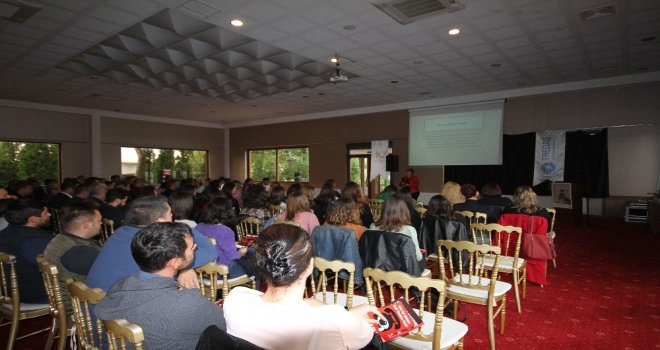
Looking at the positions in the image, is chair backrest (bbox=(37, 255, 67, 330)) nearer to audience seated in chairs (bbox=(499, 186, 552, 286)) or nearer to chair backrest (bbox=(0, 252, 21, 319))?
chair backrest (bbox=(0, 252, 21, 319))

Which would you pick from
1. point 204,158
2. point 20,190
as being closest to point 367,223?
point 20,190

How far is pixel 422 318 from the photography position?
2.02 meters

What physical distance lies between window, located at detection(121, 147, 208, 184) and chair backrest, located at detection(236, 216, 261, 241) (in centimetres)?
1007

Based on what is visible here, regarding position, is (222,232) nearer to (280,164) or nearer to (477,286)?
(477,286)

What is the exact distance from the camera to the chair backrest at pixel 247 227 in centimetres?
425

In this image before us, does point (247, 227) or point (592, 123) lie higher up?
point (592, 123)

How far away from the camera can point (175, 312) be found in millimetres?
1363

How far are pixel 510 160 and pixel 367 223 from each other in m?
6.18

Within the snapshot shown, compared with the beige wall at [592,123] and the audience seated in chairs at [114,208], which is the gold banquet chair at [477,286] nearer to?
the audience seated in chairs at [114,208]

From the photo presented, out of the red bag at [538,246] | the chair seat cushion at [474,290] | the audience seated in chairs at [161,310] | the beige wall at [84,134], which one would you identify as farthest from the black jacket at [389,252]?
the beige wall at [84,134]

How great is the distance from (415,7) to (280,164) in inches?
413

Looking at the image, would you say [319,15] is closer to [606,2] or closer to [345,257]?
[345,257]

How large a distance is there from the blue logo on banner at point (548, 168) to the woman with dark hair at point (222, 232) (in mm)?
8459

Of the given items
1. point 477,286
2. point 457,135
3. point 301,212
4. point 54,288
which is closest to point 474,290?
point 477,286
